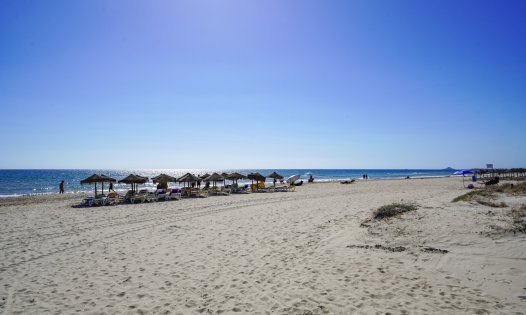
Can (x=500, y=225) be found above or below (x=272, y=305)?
above

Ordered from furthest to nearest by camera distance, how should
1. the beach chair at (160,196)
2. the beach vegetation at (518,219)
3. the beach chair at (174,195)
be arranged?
1. the beach chair at (174,195)
2. the beach chair at (160,196)
3. the beach vegetation at (518,219)

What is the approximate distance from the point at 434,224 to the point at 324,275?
4.94 meters

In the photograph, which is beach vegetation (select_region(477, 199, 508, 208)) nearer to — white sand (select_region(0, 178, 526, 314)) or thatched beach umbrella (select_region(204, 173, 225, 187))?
white sand (select_region(0, 178, 526, 314))

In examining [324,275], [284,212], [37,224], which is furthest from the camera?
[284,212]

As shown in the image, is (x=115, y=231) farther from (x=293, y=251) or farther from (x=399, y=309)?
(x=399, y=309)

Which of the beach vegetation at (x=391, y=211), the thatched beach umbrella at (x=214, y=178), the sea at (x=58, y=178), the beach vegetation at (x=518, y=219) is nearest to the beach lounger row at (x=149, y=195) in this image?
the thatched beach umbrella at (x=214, y=178)

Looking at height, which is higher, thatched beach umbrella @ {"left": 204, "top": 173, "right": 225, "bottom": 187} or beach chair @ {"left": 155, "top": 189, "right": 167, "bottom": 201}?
thatched beach umbrella @ {"left": 204, "top": 173, "right": 225, "bottom": 187}

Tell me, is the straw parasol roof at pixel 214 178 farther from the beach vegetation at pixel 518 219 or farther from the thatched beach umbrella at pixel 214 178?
the beach vegetation at pixel 518 219

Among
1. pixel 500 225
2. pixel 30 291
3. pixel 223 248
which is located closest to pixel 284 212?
pixel 223 248

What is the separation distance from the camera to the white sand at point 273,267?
4.71 m

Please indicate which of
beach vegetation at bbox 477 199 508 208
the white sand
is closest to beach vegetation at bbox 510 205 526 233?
the white sand

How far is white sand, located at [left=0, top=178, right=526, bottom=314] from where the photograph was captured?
185 inches

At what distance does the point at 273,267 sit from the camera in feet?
20.9

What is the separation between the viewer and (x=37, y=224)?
1179cm
